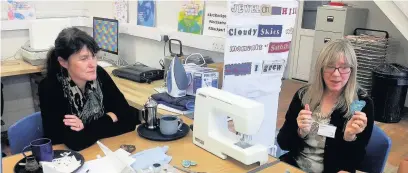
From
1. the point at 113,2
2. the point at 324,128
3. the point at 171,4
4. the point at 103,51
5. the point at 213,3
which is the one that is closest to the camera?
the point at 324,128

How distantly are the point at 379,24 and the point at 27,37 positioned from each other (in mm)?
4242

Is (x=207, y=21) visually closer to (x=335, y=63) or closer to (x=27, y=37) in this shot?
(x=335, y=63)

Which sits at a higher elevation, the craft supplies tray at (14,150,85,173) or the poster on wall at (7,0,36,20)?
the poster on wall at (7,0,36,20)

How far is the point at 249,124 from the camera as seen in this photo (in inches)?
54.9

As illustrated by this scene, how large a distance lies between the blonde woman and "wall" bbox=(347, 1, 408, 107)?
318cm

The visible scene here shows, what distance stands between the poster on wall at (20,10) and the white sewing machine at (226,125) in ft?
9.75

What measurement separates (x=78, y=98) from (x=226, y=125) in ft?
2.71

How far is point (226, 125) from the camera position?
158 cm

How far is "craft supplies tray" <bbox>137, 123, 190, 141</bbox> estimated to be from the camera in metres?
1.67

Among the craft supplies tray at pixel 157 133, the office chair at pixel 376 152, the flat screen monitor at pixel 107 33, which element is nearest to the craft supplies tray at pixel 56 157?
the craft supplies tray at pixel 157 133

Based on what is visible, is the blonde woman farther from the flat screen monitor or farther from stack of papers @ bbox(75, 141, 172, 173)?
the flat screen monitor

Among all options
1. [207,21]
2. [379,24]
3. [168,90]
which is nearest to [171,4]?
[207,21]

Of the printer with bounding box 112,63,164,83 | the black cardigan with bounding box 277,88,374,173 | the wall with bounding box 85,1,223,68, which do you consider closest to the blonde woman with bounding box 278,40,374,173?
the black cardigan with bounding box 277,88,374,173

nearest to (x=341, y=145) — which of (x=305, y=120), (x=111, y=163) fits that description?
(x=305, y=120)
